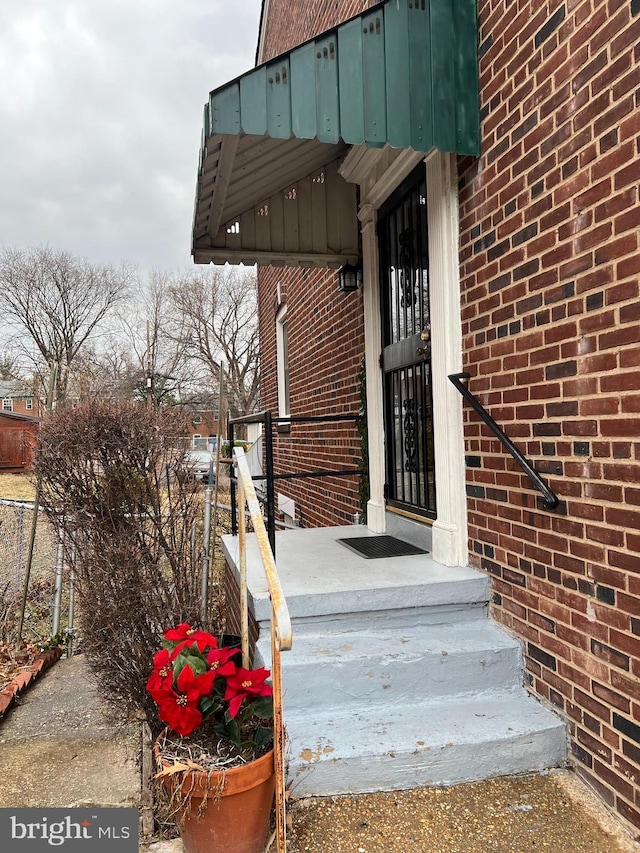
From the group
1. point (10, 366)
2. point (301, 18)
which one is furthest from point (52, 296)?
point (301, 18)

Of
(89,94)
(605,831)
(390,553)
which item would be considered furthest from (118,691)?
(89,94)

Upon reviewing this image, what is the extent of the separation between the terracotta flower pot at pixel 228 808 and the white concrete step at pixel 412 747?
0.88ft

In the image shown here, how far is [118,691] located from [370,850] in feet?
5.98

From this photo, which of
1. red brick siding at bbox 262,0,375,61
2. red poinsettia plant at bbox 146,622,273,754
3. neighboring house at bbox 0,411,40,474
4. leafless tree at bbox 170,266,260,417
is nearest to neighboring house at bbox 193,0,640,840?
red poinsettia plant at bbox 146,622,273,754

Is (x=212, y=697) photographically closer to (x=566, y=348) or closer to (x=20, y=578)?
(x=566, y=348)

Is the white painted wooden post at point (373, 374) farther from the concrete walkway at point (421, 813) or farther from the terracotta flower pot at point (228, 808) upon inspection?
the terracotta flower pot at point (228, 808)

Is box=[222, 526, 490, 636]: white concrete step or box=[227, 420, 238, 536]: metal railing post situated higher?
box=[227, 420, 238, 536]: metal railing post

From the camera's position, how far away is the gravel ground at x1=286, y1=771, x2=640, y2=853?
1839 mm

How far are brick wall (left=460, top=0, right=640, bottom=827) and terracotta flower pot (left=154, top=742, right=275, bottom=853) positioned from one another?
116cm

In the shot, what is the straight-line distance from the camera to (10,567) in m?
5.32

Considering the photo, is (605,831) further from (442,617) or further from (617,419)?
(617,419)

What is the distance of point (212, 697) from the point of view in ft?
6.40

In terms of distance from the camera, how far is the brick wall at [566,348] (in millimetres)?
1927

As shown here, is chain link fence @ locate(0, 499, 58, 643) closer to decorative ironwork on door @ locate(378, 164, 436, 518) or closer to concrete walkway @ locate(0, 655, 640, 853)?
concrete walkway @ locate(0, 655, 640, 853)
